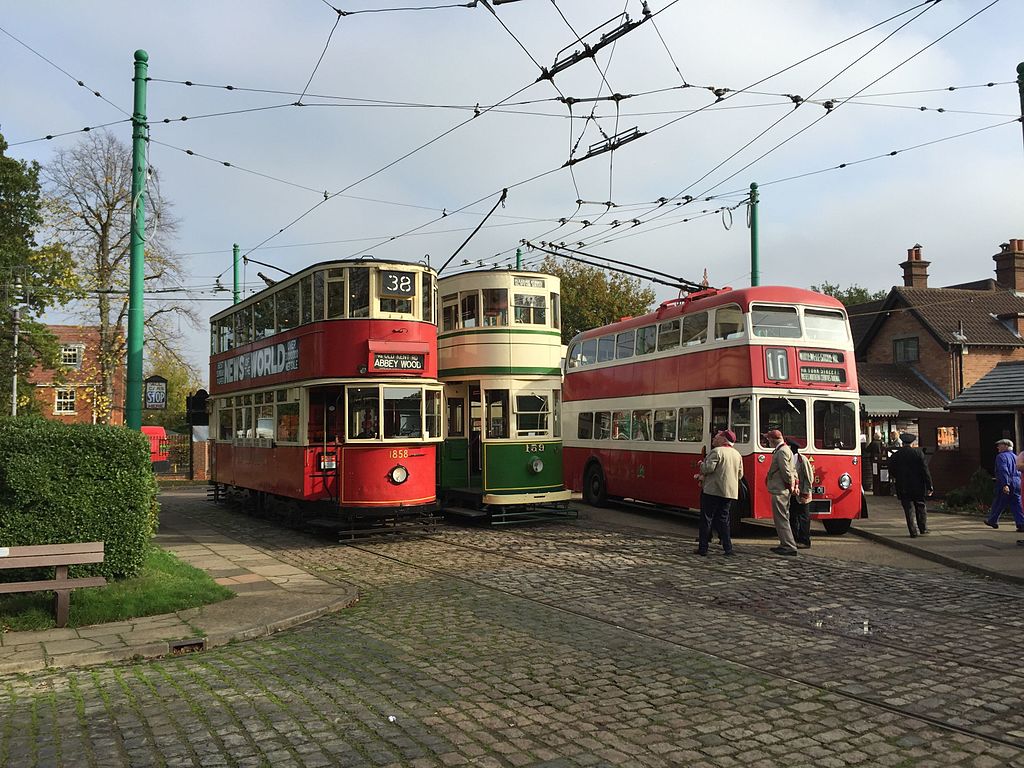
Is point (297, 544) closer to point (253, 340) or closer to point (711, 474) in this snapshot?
point (253, 340)

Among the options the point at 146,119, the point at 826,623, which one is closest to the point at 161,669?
the point at 826,623

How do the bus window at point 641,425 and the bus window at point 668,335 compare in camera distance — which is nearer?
the bus window at point 668,335

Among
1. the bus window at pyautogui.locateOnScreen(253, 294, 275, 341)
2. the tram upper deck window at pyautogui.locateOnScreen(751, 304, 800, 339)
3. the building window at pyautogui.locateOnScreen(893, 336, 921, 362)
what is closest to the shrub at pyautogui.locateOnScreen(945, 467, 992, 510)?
the tram upper deck window at pyautogui.locateOnScreen(751, 304, 800, 339)

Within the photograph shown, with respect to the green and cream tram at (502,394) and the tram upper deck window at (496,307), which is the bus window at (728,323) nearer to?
the green and cream tram at (502,394)

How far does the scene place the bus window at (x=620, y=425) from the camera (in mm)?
18759

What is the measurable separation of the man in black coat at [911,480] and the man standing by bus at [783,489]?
9.04ft

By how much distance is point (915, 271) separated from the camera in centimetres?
4372

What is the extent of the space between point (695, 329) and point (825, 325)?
2.33m

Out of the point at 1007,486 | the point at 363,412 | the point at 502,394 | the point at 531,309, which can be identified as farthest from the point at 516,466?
the point at 1007,486

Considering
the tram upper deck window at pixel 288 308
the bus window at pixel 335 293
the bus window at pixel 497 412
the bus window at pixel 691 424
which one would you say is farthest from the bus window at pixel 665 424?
the tram upper deck window at pixel 288 308

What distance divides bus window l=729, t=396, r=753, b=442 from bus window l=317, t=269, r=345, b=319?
6.82 meters

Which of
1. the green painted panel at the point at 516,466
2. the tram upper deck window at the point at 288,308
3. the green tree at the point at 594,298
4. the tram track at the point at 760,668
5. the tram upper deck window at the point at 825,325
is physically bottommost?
the tram track at the point at 760,668

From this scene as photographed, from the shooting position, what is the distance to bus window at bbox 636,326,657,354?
17.8 metres

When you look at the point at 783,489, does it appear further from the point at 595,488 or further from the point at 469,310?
the point at 595,488
